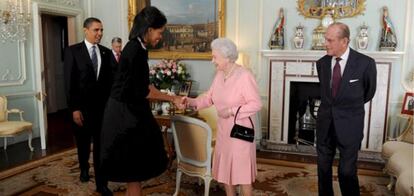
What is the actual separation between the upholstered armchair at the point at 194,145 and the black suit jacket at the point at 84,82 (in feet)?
2.89

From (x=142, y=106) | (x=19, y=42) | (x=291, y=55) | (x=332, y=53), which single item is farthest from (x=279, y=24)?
(x=19, y=42)

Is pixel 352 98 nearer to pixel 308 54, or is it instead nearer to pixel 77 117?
pixel 308 54

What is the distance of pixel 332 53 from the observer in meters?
2.59

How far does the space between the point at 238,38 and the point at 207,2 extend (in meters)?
0.80

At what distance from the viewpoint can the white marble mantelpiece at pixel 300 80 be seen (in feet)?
14.8

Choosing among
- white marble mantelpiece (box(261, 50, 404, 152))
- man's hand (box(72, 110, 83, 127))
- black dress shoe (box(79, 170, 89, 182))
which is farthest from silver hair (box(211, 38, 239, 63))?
white marble mantelpiece (box(261, 50, 404, 152))

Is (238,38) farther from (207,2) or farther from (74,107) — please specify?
(74,107)

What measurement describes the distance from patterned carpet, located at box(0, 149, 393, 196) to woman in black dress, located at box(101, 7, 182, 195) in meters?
1.10

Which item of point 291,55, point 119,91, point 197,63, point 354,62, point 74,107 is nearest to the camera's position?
point 119,91

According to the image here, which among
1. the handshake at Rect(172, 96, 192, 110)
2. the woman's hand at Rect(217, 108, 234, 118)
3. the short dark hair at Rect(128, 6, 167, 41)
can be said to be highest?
the short dark hair at Rect(128, 6, 167, 41)

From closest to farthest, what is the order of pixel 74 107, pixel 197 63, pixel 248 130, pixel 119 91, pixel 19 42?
pixel 119 91 < pixel 248 130 < pixel 74 107 < pixel 19 42 < pixel 197 63

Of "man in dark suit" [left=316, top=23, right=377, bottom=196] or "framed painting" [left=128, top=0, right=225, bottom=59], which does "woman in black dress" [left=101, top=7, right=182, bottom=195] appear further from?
"framed painting" [left=128, top=0, right=225, bottom=59]

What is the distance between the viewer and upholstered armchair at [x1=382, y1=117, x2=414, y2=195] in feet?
8.61

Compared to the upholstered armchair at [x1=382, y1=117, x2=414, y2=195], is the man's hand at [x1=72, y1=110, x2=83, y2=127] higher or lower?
higher
